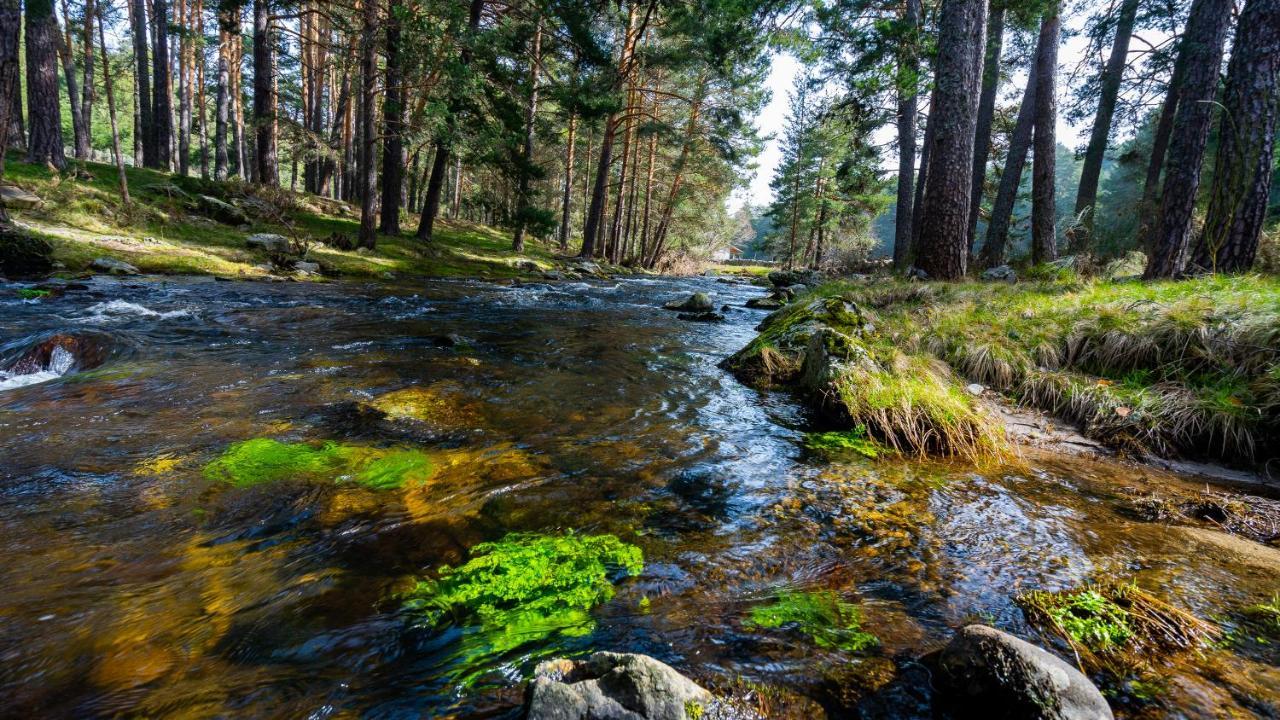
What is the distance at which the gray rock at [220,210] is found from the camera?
1283 cm

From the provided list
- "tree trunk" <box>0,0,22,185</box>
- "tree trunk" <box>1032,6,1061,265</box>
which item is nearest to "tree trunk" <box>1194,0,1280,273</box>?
"tree trunk" <box>1032,6,1061,265</box>

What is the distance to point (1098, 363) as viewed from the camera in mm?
4758

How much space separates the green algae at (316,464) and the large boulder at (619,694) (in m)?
1.91

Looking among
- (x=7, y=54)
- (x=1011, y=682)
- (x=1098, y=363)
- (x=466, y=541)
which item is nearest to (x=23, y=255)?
(x=7, y=54)

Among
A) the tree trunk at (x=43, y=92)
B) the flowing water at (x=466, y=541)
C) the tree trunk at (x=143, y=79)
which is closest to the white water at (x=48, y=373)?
the flowing water at (x=466, y=541)

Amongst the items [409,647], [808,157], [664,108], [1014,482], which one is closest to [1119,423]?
[1014,482]

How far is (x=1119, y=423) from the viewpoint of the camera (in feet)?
13.1

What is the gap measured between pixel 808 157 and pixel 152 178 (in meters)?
35.3

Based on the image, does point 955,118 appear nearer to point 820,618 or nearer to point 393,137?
point 820,618

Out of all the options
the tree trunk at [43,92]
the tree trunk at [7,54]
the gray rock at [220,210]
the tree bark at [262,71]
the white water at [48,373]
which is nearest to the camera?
the white water at [48,373]

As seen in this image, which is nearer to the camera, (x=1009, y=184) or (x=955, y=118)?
(x=955, y=118)

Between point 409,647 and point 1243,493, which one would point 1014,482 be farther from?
point 409,647

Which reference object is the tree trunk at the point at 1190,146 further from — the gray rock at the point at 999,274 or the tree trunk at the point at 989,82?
the tree trunk at the point at 989,82

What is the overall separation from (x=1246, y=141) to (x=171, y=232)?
1797cm
